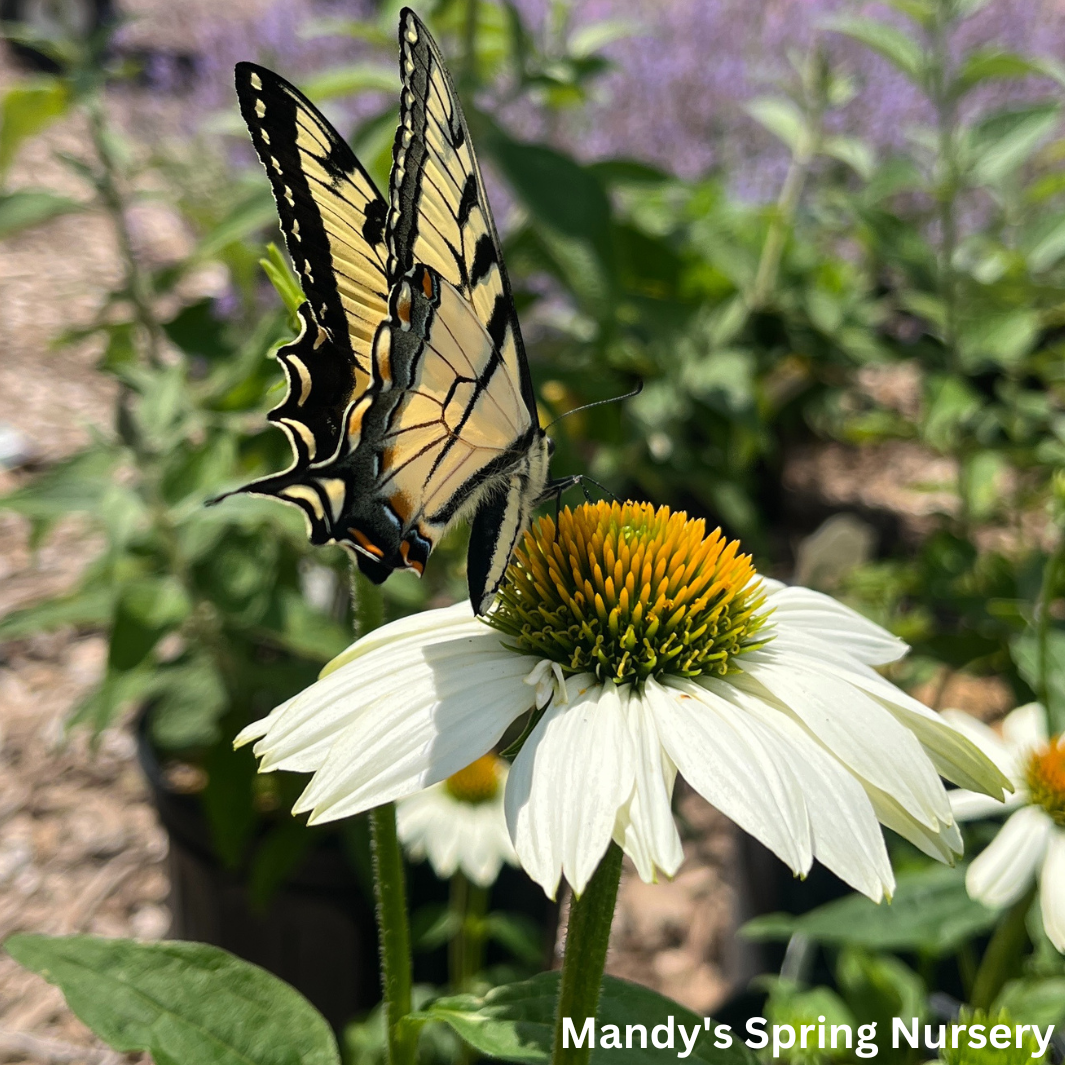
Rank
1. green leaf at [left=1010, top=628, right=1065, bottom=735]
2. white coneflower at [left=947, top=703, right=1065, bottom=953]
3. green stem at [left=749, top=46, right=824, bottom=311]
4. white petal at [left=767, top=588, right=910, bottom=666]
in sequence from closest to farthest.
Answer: white petal at [left=767, top=588, right=910, bottom=666]
white coneflower at [left=947, top=703, right=1065, bottom=953]
green leaf at [left=1010, top=628, right=1065, bottom=735]
green stem at [left=749, top=46, right=824, bottom=311]

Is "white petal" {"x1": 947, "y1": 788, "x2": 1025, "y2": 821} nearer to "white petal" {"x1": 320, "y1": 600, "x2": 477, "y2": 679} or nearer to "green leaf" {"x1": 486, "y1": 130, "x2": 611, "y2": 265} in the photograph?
"white petal" {"x1": 320, "y1": 600, "x2": 477, "y2": 679}

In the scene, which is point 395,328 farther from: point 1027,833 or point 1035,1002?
point 1035,1002

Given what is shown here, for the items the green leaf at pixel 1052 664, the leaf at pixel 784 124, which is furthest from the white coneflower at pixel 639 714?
the leaf at pixel 784 124

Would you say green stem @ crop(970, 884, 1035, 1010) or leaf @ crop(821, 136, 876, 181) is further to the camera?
leaf @ crop(821, 136, 876, 181)

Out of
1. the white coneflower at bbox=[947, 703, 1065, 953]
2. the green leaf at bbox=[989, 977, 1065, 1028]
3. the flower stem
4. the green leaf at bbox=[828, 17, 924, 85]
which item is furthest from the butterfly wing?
the green leaf at bbox=[828, 17, 924, 85]

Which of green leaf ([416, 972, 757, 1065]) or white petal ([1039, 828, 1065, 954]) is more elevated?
green leaf ([416, 972, 757, 1065])

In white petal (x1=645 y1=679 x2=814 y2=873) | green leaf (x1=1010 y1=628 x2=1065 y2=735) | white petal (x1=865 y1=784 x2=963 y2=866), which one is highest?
white petal (x1=645 y1=679 x2=814 y2=873)

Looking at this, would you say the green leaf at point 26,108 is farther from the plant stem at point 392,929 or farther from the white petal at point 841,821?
the white petal at point 841,821

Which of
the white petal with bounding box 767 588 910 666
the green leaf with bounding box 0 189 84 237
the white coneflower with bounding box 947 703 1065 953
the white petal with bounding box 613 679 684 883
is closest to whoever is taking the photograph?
the white petal with bounding box 613 679 684 883
